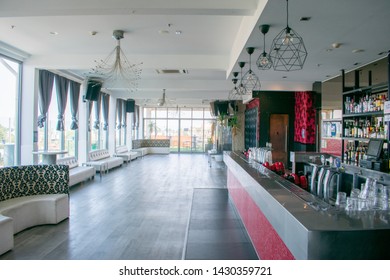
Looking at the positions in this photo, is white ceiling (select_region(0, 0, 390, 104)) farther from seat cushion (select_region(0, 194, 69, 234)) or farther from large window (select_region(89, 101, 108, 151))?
seat cushion (select_region(0, 194, 69, 234))

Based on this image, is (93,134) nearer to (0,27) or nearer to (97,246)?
(0,27)

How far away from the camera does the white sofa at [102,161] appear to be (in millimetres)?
11094

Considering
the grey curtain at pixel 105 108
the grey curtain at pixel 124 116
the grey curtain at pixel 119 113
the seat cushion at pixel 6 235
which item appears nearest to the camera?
the seat cushion at pixel 6 235

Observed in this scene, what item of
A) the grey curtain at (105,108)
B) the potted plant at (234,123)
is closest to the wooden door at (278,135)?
the potted plant at (234,123)

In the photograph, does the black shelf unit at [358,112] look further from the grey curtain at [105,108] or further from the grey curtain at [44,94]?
the grey curtain at [105,108]

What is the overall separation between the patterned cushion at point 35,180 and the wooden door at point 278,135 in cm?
850

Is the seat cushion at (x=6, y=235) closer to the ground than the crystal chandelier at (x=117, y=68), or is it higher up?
closer to the ground

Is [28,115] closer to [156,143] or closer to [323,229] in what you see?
[323,229]

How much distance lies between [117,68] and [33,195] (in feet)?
9.07

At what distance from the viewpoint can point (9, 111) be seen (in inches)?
294

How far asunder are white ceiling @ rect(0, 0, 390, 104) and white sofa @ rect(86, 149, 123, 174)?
3246mm

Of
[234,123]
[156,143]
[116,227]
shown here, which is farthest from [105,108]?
Answer: [116,227]

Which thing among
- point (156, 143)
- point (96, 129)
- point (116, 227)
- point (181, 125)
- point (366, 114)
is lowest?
point (116, 227)

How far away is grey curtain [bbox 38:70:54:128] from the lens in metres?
8.23
